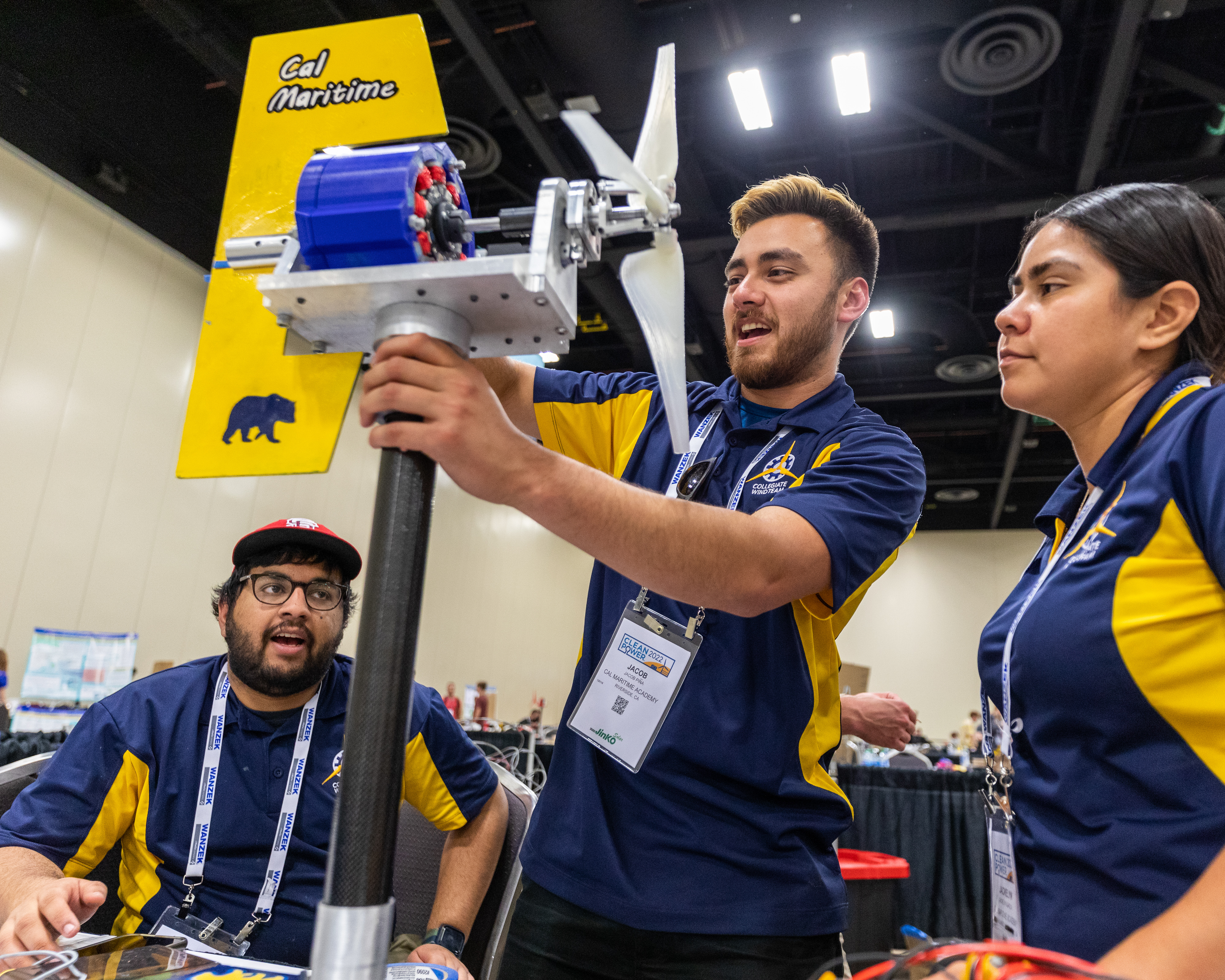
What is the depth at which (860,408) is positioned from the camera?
1.38 metres

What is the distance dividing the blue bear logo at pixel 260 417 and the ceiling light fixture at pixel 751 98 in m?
6.11

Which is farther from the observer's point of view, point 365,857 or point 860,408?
point 860,408

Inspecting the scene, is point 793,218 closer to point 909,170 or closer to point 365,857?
point 365,857

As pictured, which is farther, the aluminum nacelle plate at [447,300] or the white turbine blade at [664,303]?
the white turbine blade at [664,303]

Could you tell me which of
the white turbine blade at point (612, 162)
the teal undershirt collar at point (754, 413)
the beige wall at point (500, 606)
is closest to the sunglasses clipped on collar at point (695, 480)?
the teal undershirt collar at point (754, 413)

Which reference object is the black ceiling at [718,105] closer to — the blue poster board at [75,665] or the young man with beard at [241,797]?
the blue poster board at [75,665]

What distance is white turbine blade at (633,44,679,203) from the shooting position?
0.81 m

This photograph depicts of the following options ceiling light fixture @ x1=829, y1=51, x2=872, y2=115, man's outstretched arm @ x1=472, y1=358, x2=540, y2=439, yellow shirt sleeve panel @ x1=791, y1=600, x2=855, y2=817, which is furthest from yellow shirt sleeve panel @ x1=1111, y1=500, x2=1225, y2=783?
ceiling light fixture @ x1=829, y1=51, x2=872, y2=115

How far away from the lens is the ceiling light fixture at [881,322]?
9.33 meters

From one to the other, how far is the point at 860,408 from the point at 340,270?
0.97 m

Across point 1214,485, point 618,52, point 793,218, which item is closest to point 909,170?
point 618,52

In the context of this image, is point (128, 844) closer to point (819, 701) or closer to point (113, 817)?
point (113, 817)

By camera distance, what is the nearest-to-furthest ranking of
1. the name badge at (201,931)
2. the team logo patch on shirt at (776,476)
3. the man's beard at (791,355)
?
the team logo patch on shirt at (776,476) → the man's beard at (791,355) → the name badge at (201,931)

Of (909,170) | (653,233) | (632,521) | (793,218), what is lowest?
(632,521)
